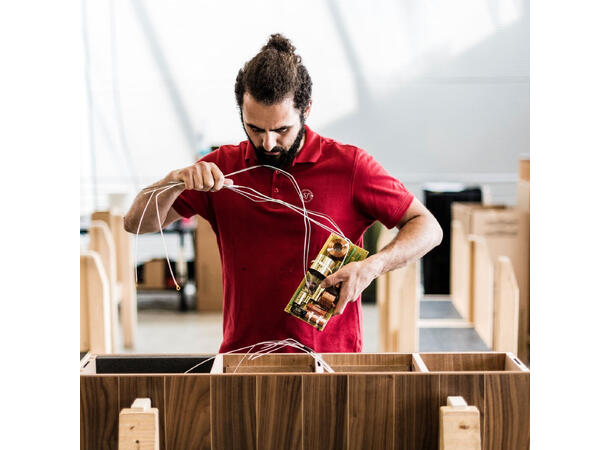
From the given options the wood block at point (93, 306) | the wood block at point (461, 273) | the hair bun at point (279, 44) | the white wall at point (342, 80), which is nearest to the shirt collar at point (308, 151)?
the hair bun at point (279, 44)

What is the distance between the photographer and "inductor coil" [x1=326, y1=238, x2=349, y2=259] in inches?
52.0

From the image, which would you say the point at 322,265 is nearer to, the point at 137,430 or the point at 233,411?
the point at 233,411

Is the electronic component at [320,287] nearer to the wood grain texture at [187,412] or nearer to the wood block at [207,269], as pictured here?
the wood grain texture at [187,412]

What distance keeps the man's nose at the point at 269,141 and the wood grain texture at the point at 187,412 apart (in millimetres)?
574

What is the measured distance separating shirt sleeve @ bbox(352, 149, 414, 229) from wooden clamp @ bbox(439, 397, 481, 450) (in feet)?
2.12

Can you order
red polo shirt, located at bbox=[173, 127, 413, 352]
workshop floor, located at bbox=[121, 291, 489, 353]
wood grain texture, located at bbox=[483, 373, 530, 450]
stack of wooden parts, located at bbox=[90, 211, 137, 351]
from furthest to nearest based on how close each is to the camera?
1. stack of wooden parts, located at bbox=[90, 211, 137, 351]
2. workshop floor, located at bbox=[121, 291, 489, 353]
3. red polo shirt, located at bbox=[173, 127, 413, 352]
4. wood grain texture, located at bbox=[483, 373, 530, 450]

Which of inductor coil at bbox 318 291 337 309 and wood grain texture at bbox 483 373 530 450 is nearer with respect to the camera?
wood grain texture at bbox 483 373 530 450

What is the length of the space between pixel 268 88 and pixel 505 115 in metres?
5.32

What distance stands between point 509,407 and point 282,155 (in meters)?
0.75

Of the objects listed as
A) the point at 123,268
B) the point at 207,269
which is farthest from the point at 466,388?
the point at 207,269

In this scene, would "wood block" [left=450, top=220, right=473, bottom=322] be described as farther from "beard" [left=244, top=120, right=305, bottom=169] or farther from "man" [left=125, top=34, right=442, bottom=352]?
"beard" [left=244, top=120, right=305, bottom=169]

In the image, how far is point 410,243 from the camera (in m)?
1.54

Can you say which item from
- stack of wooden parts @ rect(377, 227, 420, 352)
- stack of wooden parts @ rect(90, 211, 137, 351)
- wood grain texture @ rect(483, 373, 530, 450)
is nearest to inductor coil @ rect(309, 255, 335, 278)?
wood grain texture @ rect(483, 373, 530, 450)
